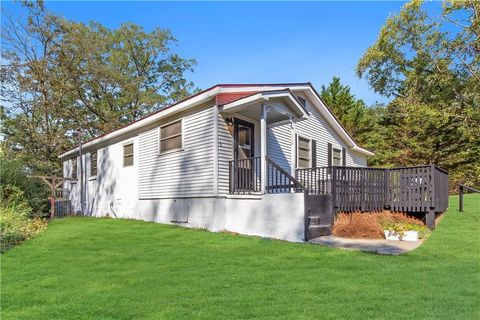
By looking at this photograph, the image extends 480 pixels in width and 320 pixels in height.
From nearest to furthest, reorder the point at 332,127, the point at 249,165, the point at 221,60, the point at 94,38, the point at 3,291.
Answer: the point at 3,291 → the point at 249,165 → the point at 221,60 → the point at 332,127 → the point at 94,38

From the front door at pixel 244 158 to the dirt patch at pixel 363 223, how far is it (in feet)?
7.82

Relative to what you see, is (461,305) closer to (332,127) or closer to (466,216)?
(466,216)

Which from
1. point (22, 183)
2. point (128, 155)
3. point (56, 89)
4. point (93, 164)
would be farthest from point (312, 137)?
point (56, 89)

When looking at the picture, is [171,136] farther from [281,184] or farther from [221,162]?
[281,184]

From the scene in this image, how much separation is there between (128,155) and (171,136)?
3232 mm

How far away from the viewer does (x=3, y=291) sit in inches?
178

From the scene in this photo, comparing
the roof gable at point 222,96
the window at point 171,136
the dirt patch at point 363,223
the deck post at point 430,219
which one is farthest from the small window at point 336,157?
the window at point 171,136

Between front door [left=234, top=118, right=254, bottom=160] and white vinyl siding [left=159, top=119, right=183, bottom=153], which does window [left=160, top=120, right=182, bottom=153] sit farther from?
front door [left=234, top=118, right=254, bottom=160]

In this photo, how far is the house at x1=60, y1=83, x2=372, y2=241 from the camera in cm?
903

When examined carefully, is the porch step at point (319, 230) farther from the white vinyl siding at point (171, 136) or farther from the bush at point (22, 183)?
the bush at point (22, 183)

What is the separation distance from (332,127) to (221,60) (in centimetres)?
626

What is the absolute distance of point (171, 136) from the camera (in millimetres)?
11242

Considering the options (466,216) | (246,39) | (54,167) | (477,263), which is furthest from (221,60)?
(54,167)

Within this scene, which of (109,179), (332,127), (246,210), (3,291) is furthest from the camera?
(332,127)
